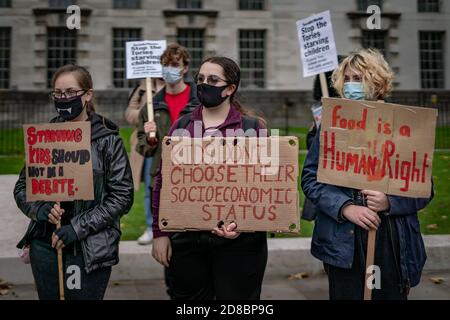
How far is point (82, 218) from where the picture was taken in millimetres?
3266

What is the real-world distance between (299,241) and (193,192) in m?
3.56

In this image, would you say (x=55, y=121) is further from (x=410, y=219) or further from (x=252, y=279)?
(x=410, y=219)

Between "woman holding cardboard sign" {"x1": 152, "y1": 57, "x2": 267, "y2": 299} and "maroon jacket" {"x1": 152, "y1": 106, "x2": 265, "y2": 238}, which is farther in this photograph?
"maroon jacket" {"x1": 152, "y1": 106, "x2": 265, "y2": 238}

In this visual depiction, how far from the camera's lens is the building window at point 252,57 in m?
25.4

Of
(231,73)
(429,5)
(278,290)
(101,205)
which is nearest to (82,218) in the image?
(101,205)

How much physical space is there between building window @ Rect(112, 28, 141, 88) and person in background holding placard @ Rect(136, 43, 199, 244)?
1914cm

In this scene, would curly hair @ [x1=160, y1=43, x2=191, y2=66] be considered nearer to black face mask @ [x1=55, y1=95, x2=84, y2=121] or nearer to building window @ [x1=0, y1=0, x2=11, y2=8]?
black face mask @ [x1=55, y1=95, x2=84, y2=121]

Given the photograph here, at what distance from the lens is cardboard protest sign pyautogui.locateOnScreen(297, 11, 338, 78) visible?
5449 mm

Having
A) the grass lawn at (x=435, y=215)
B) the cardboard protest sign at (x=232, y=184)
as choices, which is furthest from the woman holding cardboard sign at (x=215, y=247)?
the grass lawn at (x=435, y=215)

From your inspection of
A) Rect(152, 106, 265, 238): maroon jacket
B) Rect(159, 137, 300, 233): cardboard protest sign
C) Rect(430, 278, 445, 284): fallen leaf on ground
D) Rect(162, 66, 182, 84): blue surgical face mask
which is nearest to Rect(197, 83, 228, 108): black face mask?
Rect(152, 106, 265, 238): maroon jacket

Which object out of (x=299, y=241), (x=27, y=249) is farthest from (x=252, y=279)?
(x=299, y=241)

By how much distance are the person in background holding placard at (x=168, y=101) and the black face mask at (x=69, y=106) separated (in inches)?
71.7

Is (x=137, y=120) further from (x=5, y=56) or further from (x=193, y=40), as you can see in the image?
(x=193, y=40)

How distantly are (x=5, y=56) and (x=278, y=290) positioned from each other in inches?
851
